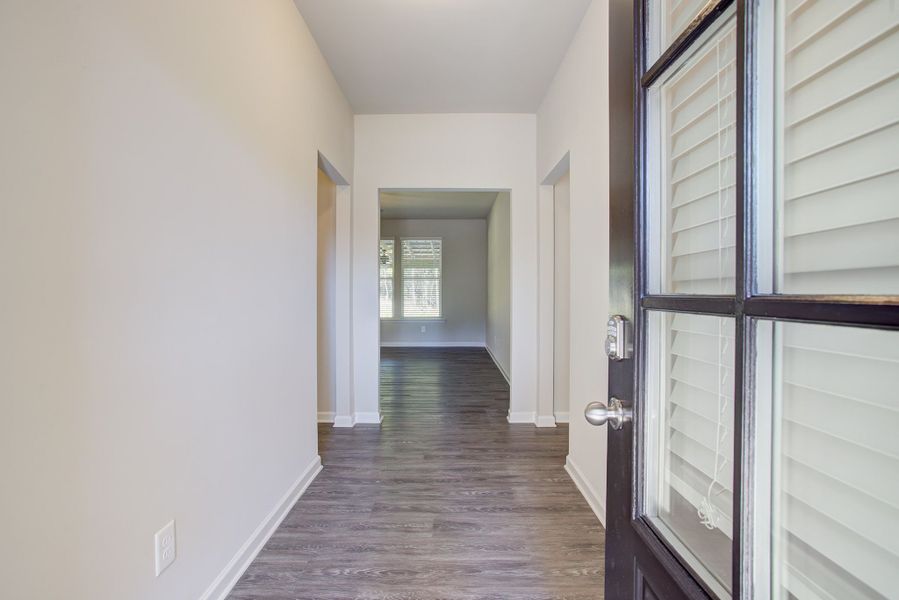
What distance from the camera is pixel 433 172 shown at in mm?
3330

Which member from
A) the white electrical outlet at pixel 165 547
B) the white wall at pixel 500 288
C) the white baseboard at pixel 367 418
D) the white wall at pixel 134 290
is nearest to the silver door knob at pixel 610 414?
the white wall at pixel 134 290

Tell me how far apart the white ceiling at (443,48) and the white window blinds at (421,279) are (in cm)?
479

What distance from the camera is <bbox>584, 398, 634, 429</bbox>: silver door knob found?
76 centimetres

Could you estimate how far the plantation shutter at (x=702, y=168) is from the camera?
0.57m

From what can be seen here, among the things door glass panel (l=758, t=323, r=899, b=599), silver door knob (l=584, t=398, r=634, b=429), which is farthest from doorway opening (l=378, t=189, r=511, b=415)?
door glass panel (l=758, t=323, r=899, b=599)

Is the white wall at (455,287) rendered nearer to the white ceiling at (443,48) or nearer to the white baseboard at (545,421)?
the white baseboard at (545,421)

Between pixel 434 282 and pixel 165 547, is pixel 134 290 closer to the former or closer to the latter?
pixel 165 547

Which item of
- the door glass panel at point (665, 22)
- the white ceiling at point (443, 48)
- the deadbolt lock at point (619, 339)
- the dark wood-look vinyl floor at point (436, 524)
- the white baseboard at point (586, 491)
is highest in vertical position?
the white ceiling at point (443, 48)

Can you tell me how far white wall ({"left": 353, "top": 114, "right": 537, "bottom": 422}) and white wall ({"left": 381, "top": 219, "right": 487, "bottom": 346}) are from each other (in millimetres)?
4561

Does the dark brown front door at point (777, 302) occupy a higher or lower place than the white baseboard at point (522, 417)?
higher

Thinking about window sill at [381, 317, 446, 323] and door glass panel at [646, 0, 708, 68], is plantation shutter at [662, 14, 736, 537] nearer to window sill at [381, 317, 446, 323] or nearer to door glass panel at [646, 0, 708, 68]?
door glass panel at [646, 0, 708, 68]

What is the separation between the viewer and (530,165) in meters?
3.34

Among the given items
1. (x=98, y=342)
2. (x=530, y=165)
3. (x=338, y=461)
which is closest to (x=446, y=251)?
(x=530, y=165)

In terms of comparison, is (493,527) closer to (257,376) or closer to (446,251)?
(257,376)
